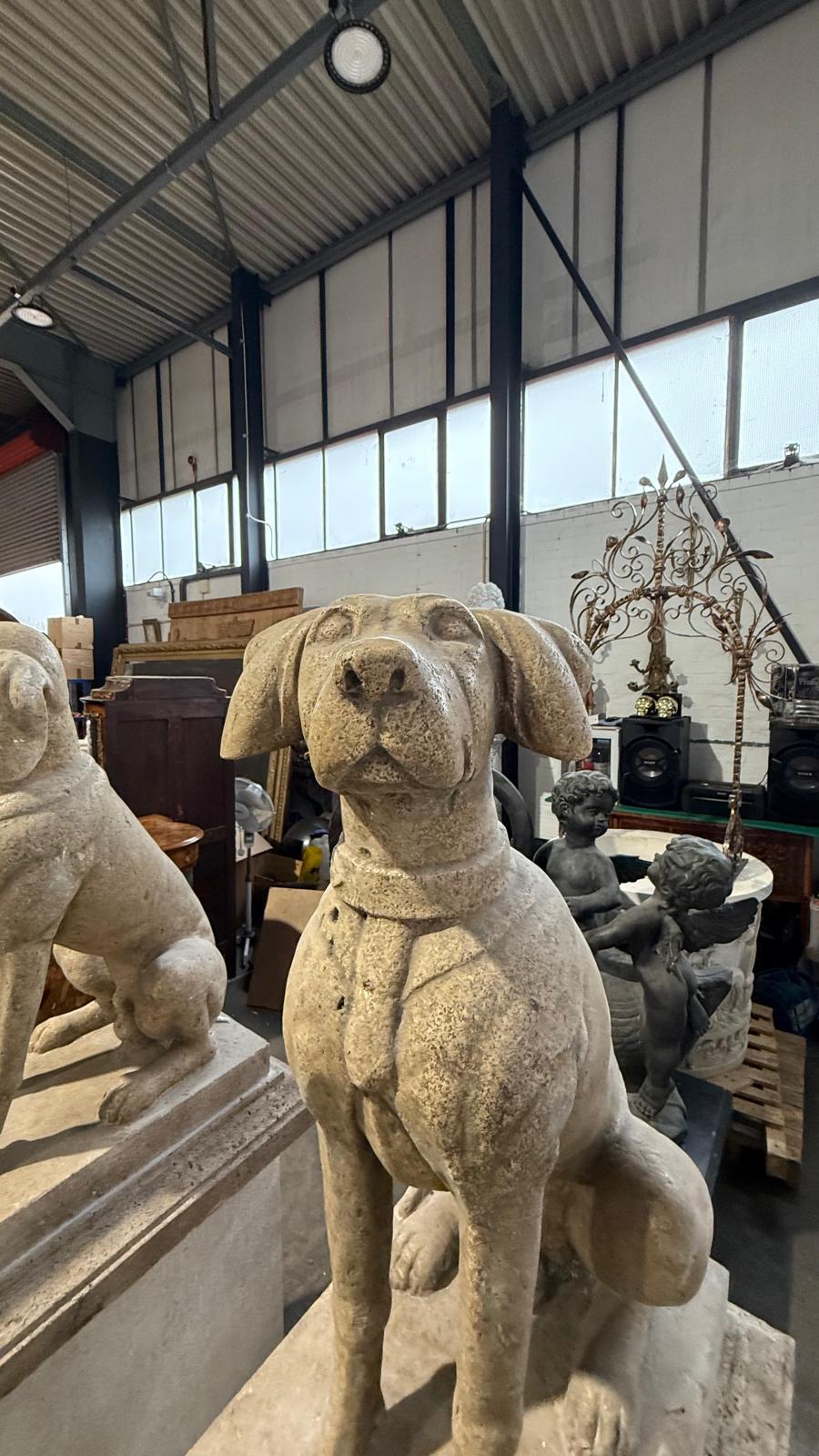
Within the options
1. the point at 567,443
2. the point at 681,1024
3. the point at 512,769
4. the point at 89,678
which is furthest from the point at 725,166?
the point at 89,678

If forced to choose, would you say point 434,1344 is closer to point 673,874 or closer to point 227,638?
point 673,874

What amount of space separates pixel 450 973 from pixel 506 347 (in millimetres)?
5720

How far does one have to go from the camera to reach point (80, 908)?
4.97 ft

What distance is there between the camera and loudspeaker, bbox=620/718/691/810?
4387 mm

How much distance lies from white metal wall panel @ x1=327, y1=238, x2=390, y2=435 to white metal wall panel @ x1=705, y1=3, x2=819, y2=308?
312 cm

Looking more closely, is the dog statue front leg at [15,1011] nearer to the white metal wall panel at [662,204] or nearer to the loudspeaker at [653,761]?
the loudspeaker at [653,761]

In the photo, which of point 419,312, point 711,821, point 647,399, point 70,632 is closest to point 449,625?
point 711,821

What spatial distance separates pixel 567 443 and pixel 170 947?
5.14 meters

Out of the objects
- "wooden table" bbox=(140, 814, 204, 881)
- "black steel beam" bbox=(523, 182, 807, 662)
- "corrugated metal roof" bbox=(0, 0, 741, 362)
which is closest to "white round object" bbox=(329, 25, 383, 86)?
"corrugated metal roof" bbox=(0, 0, 741, 362)

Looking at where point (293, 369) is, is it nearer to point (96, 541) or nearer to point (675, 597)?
point (96, 541)

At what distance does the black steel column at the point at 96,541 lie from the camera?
9469 mm

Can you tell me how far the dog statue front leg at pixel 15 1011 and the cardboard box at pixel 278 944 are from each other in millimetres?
2234

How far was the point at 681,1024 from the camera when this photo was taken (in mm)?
1964

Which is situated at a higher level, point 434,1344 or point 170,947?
point 170,947
